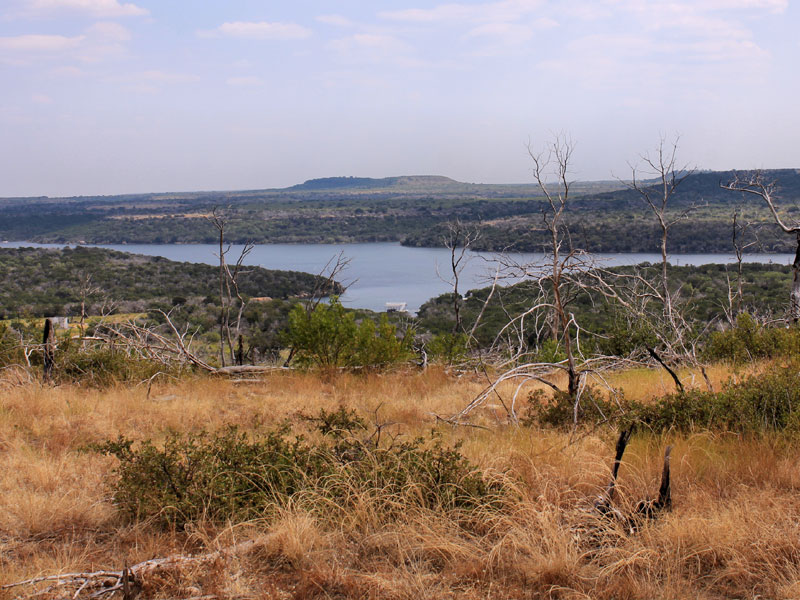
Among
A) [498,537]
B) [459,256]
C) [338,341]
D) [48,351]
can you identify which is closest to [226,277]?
[338,341]

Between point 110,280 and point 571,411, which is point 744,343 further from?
point 110,280

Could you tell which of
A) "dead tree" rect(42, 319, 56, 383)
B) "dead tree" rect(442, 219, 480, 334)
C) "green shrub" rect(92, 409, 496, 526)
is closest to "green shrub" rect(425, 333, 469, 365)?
"dead tree" rect(442, 219, 480, 334)

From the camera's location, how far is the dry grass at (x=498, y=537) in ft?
9.30

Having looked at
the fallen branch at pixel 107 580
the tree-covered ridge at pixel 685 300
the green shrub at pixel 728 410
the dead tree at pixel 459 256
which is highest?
the dead tree at pixel 459 256

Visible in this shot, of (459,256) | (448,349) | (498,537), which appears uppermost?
(459,256)

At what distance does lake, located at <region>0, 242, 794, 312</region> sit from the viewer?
93.6 ft

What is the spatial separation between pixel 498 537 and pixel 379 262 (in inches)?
1557

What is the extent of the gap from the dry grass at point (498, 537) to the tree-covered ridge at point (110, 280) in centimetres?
2125

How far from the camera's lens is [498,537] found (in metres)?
3.36

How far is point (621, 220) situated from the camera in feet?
141

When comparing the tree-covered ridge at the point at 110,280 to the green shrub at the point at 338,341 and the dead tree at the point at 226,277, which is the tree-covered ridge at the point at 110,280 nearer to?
the dead tree at the point at 226,277

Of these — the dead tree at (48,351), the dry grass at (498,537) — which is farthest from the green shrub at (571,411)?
the dead tree at (48,351)

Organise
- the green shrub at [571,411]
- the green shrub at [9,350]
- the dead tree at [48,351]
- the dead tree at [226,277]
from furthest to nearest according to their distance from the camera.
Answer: the dead tree at [226,277]
the green shrub at [9,350]
the dead tree at [48,351]
the green shrub at [571,411]

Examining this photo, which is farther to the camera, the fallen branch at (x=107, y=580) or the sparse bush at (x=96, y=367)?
the sparse bush at (x=96, y=367)
